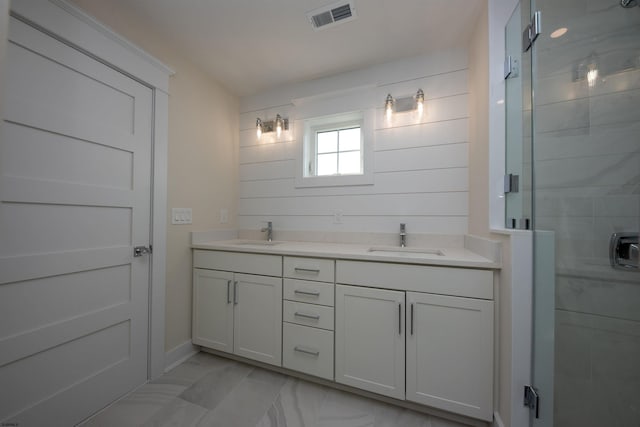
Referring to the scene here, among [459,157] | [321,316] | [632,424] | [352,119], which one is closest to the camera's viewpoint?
[632,424]

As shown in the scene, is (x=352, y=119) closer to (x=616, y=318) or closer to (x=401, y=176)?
(x=401, y=176)

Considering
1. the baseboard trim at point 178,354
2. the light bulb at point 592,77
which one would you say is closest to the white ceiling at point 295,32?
the light bulb at point 592,77

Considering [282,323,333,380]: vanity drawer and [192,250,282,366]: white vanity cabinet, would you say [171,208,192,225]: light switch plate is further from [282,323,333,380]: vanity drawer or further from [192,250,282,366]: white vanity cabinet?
[282,323,333,380]: vanity drawer

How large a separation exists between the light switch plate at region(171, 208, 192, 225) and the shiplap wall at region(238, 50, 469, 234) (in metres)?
0.59

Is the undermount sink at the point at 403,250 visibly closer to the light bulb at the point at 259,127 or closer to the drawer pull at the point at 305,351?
the drawer pull at the point at 305,351

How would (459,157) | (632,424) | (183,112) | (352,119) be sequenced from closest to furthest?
(632,424), (459,157), (183,112), (352,119)

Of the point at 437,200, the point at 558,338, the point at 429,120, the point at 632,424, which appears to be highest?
the point at 429,120

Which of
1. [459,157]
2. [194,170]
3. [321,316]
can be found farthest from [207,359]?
[459,157]

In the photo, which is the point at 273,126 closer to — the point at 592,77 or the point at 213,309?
the point at 213,309

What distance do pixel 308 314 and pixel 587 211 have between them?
1.54 m

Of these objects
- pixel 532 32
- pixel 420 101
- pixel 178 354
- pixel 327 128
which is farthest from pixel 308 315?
pixel 532 32

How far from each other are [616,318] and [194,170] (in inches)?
105

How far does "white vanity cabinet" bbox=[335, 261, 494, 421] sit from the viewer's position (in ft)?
3.80

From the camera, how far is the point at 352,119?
6.84 feet
